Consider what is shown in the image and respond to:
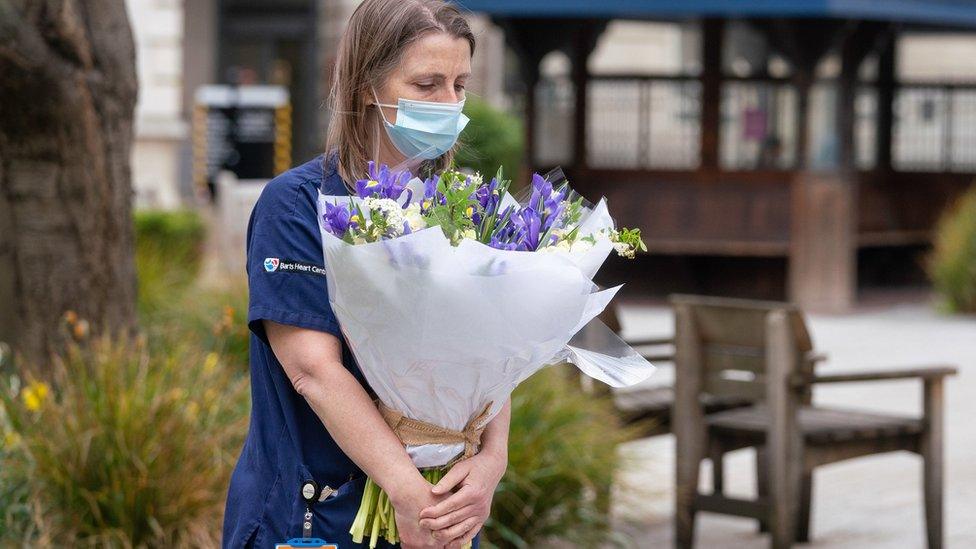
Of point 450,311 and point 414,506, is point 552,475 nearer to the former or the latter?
point 414,506

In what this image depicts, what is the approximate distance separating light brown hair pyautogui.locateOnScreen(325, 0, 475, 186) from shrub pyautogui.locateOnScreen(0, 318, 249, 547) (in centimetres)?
232

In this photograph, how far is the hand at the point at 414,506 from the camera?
2656mm

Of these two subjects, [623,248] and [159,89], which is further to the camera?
[159,89]

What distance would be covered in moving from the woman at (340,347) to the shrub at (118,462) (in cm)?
212

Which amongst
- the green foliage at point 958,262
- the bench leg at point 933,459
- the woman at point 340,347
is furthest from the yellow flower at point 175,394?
the green foliage at point 958,262

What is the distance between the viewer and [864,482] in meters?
8.02

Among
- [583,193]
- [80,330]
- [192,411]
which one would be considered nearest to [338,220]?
[192,411]

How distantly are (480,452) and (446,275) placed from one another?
46 cm

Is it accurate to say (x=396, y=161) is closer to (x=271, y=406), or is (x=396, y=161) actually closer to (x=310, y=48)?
(x=271, y=406)

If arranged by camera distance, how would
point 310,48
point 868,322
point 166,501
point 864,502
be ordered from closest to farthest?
point 166,501 → point 864,502 → point 868,322 → point 310,48

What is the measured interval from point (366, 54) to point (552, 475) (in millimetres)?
3155

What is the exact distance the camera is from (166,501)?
4.96m

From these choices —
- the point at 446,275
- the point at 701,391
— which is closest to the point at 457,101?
the point at 446,275

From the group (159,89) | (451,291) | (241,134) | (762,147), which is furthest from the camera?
(159,89)
